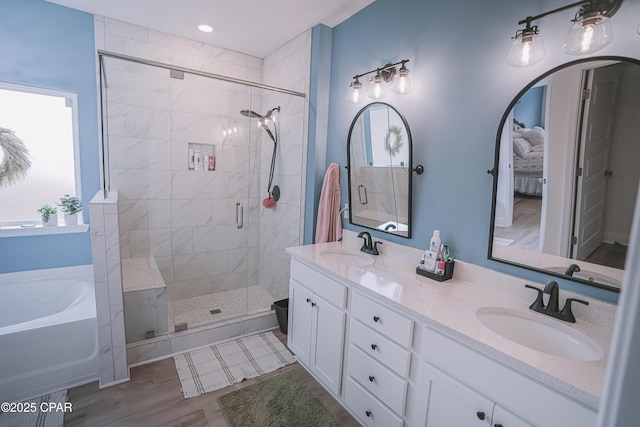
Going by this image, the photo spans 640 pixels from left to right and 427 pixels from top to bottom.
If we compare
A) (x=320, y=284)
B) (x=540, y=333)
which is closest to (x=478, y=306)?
(x=540, y=333)

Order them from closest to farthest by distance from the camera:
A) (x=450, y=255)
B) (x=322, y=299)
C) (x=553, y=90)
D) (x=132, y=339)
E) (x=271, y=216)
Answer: (x=553, y=90) < (x=450, y=255) < (x=322, y=299) < (x=132, y=339) < (x=271, y=216)

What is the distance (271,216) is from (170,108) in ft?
4.85

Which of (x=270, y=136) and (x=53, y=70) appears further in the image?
(x=270, y=136)

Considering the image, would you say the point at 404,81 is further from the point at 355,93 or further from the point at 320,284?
the point at 320,284

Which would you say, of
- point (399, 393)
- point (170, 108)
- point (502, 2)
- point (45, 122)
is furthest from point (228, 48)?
point (399, 393)

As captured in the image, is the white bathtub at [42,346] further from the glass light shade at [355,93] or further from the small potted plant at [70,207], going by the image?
the glass light shade at [355,93]

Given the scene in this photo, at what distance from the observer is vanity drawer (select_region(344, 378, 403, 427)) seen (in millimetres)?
1543

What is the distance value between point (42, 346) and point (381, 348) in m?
2.09

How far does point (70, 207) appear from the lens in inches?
105

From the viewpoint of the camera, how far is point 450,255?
72.3 inches

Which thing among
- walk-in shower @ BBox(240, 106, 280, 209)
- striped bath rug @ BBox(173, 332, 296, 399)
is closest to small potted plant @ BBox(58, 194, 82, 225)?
striped bath rug @ BBox(173, 332, 296, 399)

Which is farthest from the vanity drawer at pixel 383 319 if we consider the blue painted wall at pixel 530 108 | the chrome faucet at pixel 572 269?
the blue painted wall at pixel 530 108

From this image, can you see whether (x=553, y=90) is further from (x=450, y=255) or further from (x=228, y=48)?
(x=228, y=48)

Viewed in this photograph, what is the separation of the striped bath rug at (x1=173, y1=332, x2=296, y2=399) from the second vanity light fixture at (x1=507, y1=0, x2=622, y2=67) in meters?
2.41
